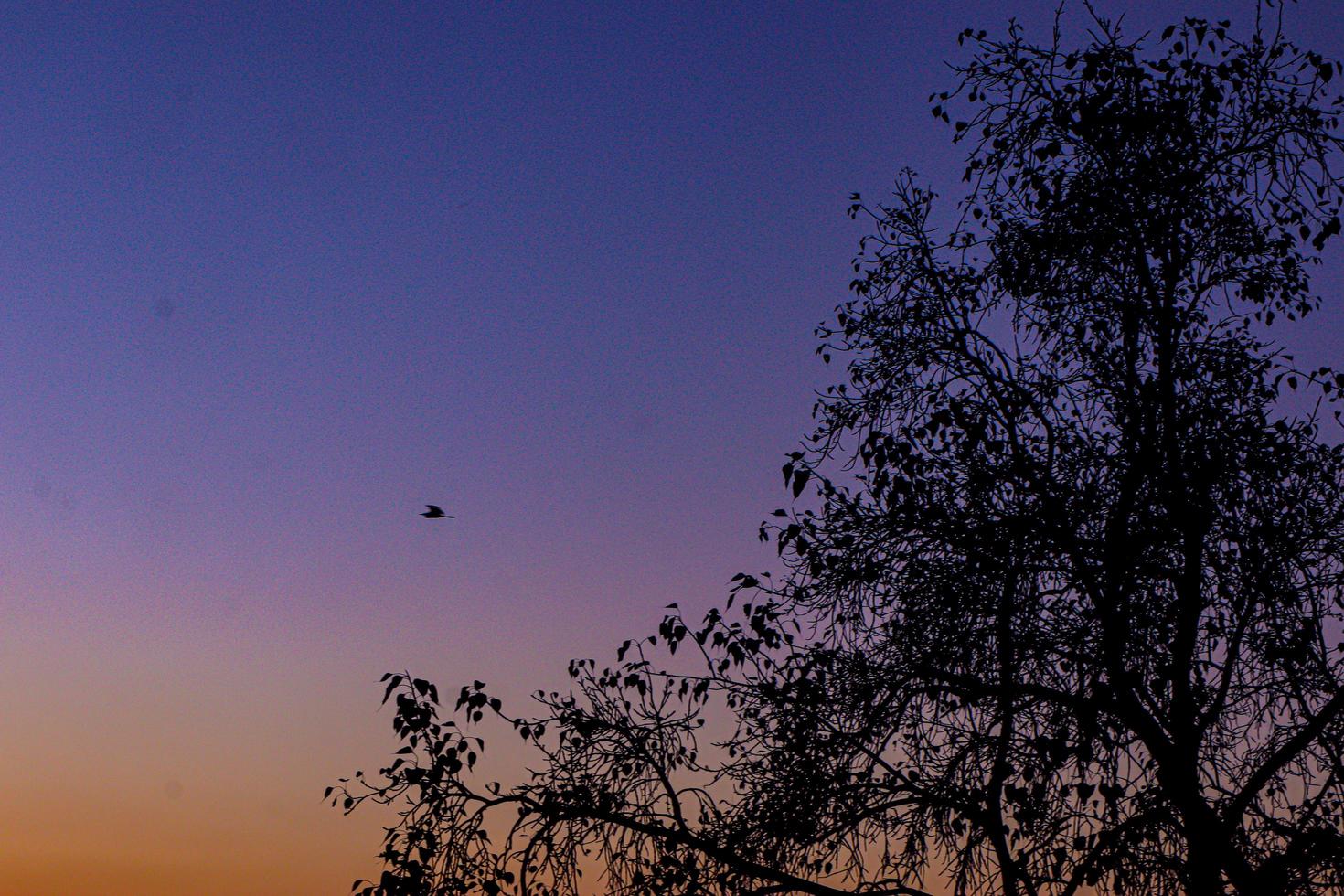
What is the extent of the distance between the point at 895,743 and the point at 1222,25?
7.01m

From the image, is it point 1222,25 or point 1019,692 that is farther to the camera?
point 1222,25

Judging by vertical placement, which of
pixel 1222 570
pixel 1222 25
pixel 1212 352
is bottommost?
pixel 1222 570

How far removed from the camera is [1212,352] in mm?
11781

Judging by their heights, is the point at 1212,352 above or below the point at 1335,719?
above

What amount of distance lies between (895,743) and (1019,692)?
1121 millimetres

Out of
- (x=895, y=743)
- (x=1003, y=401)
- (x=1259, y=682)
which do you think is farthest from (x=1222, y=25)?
(x=895, y=743)

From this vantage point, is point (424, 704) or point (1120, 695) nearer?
point (1120, 695)

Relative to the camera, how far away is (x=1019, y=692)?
1095cm

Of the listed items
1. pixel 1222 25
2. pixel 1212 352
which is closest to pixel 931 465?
pixel 1212 352

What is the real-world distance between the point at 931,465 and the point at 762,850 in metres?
3.61

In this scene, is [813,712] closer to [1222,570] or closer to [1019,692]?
[1019,692]

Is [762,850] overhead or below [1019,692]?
below

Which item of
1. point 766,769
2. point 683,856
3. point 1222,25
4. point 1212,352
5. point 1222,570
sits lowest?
point 683,856

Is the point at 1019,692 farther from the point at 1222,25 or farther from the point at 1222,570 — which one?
the point at 1222,25
